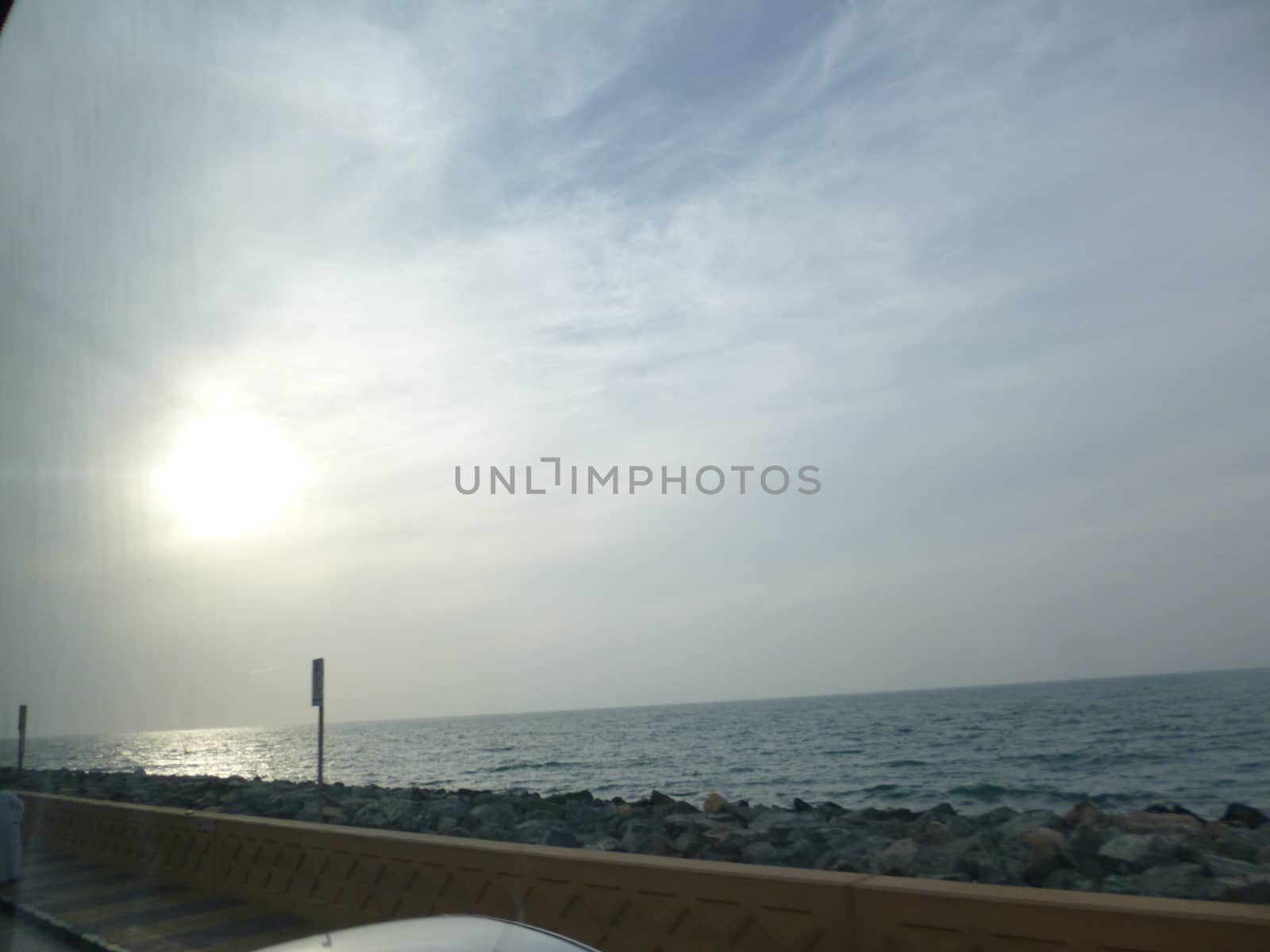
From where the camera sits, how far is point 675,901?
227 inches

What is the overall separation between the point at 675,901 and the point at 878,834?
31.6ft

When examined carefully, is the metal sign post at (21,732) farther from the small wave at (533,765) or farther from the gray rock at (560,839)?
the small wave at (533,765)

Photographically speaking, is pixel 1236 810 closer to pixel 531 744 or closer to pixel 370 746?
pixel 531 744

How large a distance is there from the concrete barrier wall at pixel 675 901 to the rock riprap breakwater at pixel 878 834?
137 inches

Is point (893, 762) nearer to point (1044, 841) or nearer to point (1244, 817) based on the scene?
point (1244, 817)

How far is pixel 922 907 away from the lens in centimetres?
479

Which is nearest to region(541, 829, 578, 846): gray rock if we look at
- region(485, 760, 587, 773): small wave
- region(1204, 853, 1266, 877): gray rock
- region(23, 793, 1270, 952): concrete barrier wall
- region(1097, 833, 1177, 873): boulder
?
region(23, 793, 1270, 952): concrete barrier wall

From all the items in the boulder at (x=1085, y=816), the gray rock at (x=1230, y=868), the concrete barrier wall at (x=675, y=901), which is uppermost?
the concrete barrier wall at (x=675, y=901)

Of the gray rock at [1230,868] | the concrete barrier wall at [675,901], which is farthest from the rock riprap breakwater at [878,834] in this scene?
the concrete barrier wall at [675,901]

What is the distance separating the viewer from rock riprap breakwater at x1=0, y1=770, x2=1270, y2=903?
9969mm

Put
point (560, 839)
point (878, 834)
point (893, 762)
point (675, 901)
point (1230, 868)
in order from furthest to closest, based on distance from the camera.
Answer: point (893, 762)
point (878, 834)
point (560, 839)
point (1230, 868)
point (675, 901)

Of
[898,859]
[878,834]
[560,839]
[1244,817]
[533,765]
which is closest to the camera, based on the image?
[898,859]

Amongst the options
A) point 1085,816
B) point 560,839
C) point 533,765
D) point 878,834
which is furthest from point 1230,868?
point 533,765

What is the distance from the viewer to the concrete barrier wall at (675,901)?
422 centimetres
